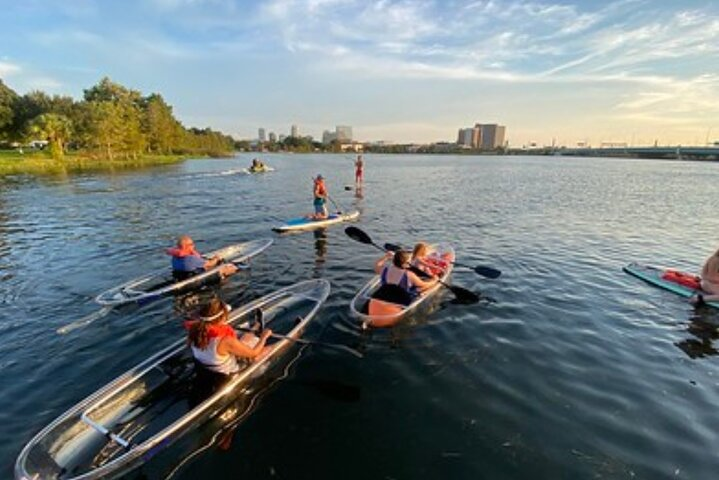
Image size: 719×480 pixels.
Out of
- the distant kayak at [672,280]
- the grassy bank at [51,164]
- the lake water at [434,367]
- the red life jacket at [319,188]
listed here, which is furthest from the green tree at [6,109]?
the distant kayak at [672,280]

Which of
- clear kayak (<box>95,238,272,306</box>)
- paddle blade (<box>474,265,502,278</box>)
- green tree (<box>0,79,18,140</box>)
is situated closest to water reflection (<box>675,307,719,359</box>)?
paddle blade (<box>474,265,502,278</box>)

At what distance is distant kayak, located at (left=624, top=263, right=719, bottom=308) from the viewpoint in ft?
41.1

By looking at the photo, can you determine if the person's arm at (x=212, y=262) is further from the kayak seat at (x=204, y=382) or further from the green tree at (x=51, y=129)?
the green tree at (x=51, y=129)

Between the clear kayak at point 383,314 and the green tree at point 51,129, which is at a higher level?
the green tree at point 51,129

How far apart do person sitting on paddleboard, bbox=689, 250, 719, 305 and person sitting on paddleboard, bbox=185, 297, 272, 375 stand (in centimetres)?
1294

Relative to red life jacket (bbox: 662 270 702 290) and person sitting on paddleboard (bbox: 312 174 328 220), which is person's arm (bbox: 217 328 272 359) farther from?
person sitting on paddleboard (bbox: 312 174 328 220)

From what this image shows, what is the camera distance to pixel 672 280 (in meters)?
13.3

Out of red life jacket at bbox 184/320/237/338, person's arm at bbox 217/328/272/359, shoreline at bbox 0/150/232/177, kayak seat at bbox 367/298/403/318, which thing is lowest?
shoreline at bbox 0/150/232/177

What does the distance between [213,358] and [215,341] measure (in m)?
0.34

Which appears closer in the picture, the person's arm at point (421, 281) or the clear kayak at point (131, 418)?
the clear kayak at point (131, 418)

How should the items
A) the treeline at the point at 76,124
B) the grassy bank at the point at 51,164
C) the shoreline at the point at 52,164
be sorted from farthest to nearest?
the treeline at the point at 76,124 < the grassy bank at the point at 51,164 < the shoreline at the point at 52,164

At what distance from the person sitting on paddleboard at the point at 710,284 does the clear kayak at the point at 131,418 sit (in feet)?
39.6

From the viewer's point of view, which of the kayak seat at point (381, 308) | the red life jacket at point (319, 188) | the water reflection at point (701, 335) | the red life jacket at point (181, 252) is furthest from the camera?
the red life jacket at point (319, 188)

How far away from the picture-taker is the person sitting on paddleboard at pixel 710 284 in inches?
465
